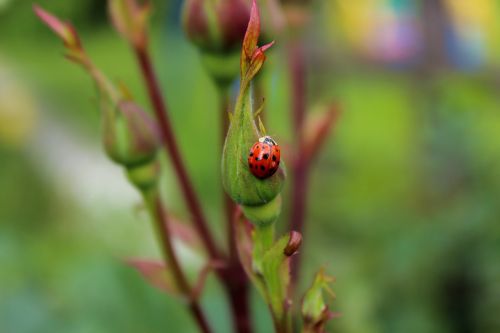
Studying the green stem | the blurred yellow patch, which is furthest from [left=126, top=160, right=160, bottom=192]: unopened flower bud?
the blurred yellow patch

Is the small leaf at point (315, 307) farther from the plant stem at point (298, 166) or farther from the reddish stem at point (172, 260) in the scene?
the plant stem at point (298, 166)

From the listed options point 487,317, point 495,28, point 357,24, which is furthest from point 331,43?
point 487,317

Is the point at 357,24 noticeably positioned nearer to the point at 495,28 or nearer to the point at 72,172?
the point at 495,28

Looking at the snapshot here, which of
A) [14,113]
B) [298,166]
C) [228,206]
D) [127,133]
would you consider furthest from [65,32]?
[14,113]

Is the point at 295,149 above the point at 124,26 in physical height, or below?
below

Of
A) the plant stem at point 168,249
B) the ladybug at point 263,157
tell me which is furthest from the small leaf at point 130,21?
the ladybug at point 263,157
